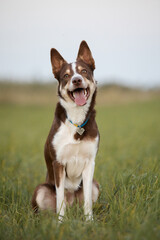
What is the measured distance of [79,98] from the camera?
10.2 feet

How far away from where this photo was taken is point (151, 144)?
27.2ft

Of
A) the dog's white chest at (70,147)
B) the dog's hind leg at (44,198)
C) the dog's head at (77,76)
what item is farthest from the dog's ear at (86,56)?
the dog's hind leg at (44,198)

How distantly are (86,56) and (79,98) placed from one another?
2.30ft

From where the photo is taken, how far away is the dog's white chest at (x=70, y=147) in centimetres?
304

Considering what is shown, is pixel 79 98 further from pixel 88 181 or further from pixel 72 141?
pixel 88 181

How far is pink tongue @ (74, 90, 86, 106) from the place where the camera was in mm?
3048

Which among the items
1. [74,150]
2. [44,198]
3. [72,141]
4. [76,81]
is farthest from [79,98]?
[44,198]

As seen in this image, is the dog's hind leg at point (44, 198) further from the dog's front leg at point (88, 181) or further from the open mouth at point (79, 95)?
the open mouth at point (79, 95)

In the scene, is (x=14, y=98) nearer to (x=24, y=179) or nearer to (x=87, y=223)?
(x=24, y=179)

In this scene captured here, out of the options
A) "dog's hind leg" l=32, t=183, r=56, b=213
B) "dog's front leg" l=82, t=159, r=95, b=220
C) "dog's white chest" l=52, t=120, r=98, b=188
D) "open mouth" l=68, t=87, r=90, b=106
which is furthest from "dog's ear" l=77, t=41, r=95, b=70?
"dog's hind leg" l=32, t=183, r=56, b=213

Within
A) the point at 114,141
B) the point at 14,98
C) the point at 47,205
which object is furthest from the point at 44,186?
the point at 14,98

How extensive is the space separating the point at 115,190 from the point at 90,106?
113 cm

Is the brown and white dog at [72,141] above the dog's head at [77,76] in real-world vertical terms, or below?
below

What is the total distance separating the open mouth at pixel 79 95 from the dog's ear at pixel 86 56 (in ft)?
1.51
